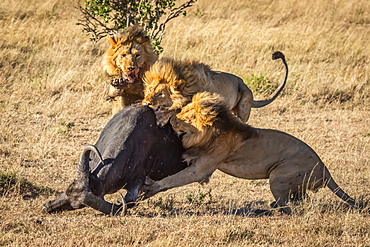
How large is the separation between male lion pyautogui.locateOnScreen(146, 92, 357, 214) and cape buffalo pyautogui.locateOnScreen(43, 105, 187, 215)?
123 millimetres

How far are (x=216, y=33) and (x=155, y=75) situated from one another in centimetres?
770

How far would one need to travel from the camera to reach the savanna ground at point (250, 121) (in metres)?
4.65

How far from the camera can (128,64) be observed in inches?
234

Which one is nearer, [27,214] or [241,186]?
[27,214]

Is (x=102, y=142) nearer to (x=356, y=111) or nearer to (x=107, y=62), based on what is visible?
(x=107, y=62)

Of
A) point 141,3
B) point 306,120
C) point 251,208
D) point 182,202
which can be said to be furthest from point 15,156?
point 306,120

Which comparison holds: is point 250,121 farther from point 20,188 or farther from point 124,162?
point 124,162

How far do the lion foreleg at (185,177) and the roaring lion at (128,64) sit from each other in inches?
38.2

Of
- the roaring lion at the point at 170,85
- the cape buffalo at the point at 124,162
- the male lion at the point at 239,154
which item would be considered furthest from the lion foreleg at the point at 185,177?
the roaring lion at the point at 170,85

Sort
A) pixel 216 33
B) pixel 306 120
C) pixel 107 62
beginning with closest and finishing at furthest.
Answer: pixel 107 62 → pixel 306 120 → pixel 216 33

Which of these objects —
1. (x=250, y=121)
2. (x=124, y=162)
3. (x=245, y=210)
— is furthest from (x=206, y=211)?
(x=250, y=121)

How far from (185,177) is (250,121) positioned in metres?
4.07

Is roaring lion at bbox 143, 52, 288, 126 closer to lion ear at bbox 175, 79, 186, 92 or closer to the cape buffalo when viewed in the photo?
lion ear at bbox 175, 79, 186, 92

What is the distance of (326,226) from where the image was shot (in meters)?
4.80
